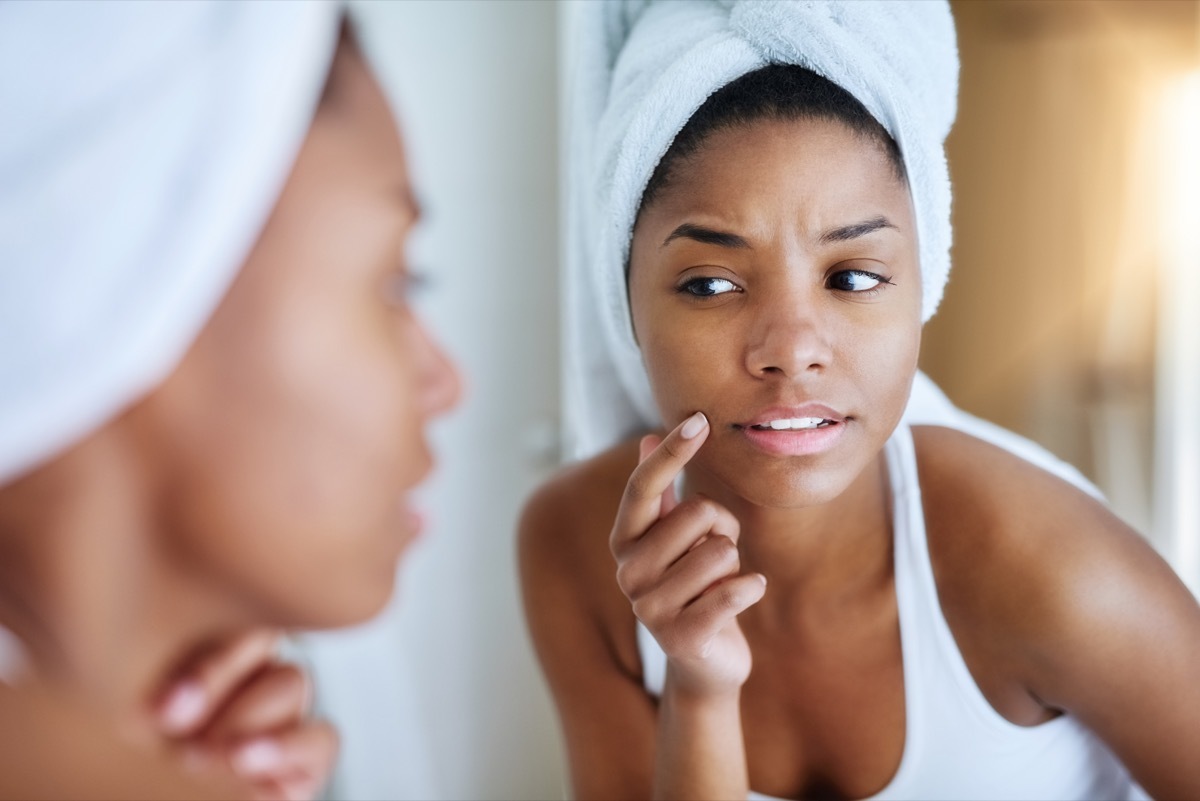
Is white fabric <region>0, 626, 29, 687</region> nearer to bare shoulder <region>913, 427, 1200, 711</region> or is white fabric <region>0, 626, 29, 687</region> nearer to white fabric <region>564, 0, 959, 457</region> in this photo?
white fabric <region>564, 0, 959, 457</region>

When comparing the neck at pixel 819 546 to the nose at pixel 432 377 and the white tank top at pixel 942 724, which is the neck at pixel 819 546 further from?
the nose at pixel 432 377

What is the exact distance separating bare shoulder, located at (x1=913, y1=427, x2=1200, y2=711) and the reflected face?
1.14ft

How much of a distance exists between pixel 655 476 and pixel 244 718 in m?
0.21

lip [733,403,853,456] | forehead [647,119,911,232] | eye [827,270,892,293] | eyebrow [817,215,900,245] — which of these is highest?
forehead [647,119,911,232]

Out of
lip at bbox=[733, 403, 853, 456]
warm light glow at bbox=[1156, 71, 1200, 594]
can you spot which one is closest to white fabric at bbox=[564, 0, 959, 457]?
lip at bbox=[733, 403, 853, 456]

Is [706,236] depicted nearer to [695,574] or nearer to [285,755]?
[695,574]

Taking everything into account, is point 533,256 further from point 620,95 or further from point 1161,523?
point 1161,523

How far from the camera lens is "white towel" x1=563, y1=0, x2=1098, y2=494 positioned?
1.43 feet

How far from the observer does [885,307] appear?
0.44 m

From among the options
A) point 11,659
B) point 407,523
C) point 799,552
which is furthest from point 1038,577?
point 11,659

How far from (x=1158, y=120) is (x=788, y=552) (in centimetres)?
37

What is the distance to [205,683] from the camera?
31 centimetres

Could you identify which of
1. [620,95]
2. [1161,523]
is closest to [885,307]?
[620,95]

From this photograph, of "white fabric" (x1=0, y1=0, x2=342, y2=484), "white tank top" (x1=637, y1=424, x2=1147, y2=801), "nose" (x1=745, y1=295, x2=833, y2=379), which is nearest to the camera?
"white fabric" (x1=0, y1=0, x2=342, y2=484)
